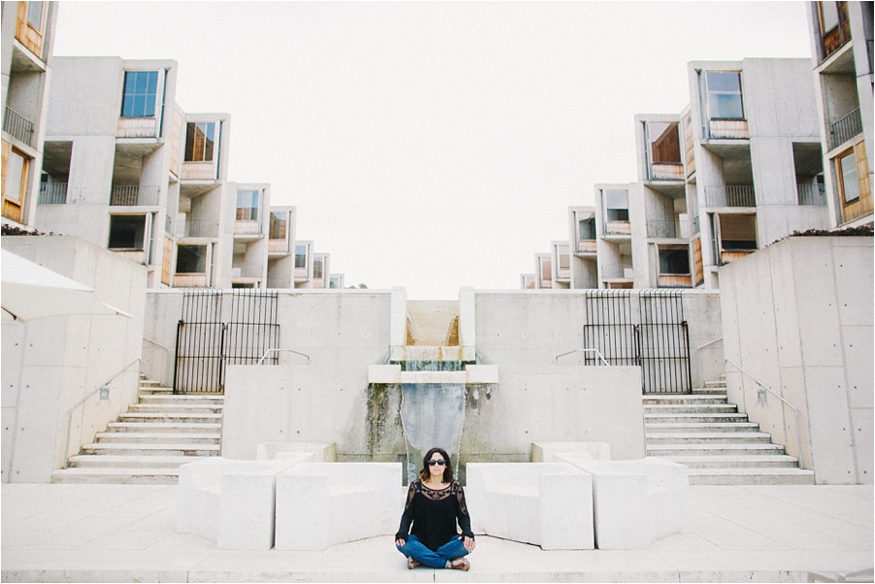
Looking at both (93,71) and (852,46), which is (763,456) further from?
(93,71)

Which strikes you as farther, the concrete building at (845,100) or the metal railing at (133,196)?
the metal railing at (133,196)

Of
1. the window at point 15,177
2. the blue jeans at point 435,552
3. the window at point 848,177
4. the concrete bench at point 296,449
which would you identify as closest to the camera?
the blue jeans at point 435,552

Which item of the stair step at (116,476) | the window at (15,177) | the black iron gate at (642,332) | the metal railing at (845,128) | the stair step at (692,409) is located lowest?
the stair step at (116,476)

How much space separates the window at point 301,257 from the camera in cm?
5091

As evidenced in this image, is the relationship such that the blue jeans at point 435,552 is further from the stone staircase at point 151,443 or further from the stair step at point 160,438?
the stair step at point 160,438

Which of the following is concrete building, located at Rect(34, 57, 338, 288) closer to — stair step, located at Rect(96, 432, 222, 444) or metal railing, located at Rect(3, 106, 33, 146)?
metal railing, located at Rect(3, 106, 33, 146)

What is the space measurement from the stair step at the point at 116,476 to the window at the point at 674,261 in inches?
1099

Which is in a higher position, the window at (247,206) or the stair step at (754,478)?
the window at (247,206)

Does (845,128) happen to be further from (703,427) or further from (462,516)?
(462,516)

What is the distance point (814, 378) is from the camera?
10.2 meters

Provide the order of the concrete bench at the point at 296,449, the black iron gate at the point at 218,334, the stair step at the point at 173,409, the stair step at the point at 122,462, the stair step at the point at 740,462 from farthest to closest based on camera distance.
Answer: the black iron gate at the point at 218,334, the stair step at the point at 173,409, the stair step at the point at 740,462, the stair step at the point at 122,462, the concrete bench at the point at 296,449

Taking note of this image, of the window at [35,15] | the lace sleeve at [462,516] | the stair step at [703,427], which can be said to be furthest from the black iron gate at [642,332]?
the window at [35,15]

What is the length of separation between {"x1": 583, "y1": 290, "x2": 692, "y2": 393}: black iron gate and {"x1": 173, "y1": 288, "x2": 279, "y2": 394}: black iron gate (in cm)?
902

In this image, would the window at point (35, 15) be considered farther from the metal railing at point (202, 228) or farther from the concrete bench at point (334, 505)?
the concrete bench at point (334, 505)
